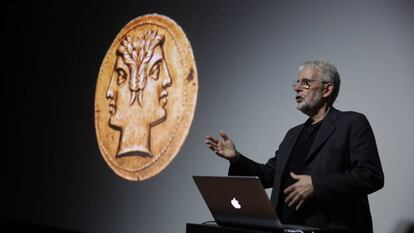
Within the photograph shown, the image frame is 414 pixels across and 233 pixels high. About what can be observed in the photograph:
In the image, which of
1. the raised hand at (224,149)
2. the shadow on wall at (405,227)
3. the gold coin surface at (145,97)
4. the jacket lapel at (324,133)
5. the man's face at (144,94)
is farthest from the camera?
the man's face at (144,94)

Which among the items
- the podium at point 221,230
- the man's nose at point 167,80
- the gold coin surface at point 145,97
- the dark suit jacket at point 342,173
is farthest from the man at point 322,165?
the man's nose at point 167,80

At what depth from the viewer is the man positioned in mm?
2199

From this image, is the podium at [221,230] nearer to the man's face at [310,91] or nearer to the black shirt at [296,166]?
the black shirt at [296,166]

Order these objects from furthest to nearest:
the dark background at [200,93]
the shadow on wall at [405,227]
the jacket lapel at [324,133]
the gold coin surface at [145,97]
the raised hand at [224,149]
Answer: the gold coin surface at [145,97] < the dark background at [200,93] < the shadow on wall at [405,227] < the raised hand at [224,149] < the jacket lapel at [324,133]

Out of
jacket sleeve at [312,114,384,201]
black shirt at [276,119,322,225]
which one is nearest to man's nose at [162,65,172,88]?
black shirt at [276,119,322,225]

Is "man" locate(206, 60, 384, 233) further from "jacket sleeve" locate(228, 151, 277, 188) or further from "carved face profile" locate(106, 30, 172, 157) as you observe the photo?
"carved face profile" locate(106, 30, 172, 157)

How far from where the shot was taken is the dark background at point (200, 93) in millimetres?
3002

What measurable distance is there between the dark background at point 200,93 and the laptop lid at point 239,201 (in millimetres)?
1136

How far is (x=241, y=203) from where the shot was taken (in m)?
2.05

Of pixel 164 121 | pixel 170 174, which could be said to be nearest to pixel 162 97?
pixel 164 121

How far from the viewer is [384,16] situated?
3.06 meters


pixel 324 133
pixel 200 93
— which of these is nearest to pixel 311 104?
pixel 324 133

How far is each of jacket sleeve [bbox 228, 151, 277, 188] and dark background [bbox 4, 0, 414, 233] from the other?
622 millimetres

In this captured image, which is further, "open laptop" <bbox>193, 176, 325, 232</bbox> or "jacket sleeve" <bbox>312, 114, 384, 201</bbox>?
"jacket sleeve" <bbox>312, 114, 384, 201</bbox>
